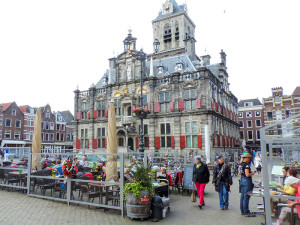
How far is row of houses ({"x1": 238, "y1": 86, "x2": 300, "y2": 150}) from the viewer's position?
116 feet

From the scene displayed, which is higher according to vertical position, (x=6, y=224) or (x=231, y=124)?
(x=231, y=124)

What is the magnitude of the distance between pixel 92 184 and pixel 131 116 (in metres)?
22.2

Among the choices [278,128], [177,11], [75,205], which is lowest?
[75,205]

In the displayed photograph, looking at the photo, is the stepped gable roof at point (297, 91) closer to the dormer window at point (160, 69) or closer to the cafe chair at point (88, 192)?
the dormer window at point (160, 69)

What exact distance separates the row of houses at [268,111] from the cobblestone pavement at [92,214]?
3140 millimetres

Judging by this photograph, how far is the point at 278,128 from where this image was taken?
5.04 meters

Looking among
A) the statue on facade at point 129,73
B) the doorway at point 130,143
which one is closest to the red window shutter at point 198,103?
the doorway at point 130,143

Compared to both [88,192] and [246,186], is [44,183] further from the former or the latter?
[246,186]

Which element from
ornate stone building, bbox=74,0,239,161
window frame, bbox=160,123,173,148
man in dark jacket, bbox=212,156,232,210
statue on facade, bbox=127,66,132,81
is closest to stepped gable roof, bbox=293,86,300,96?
ornate stone building, bbox=74,0,239,161

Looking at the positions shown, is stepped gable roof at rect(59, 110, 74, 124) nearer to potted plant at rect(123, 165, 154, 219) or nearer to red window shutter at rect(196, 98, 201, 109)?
red window shutter at rect(196, 98, 201, 109)

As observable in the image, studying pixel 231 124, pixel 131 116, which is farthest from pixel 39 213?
pixel 231 124

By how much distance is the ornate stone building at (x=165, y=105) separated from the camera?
26188 millimetres

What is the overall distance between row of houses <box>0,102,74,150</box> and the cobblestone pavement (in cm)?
3157

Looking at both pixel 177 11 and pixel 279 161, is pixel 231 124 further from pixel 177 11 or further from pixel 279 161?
pixel 279 161
